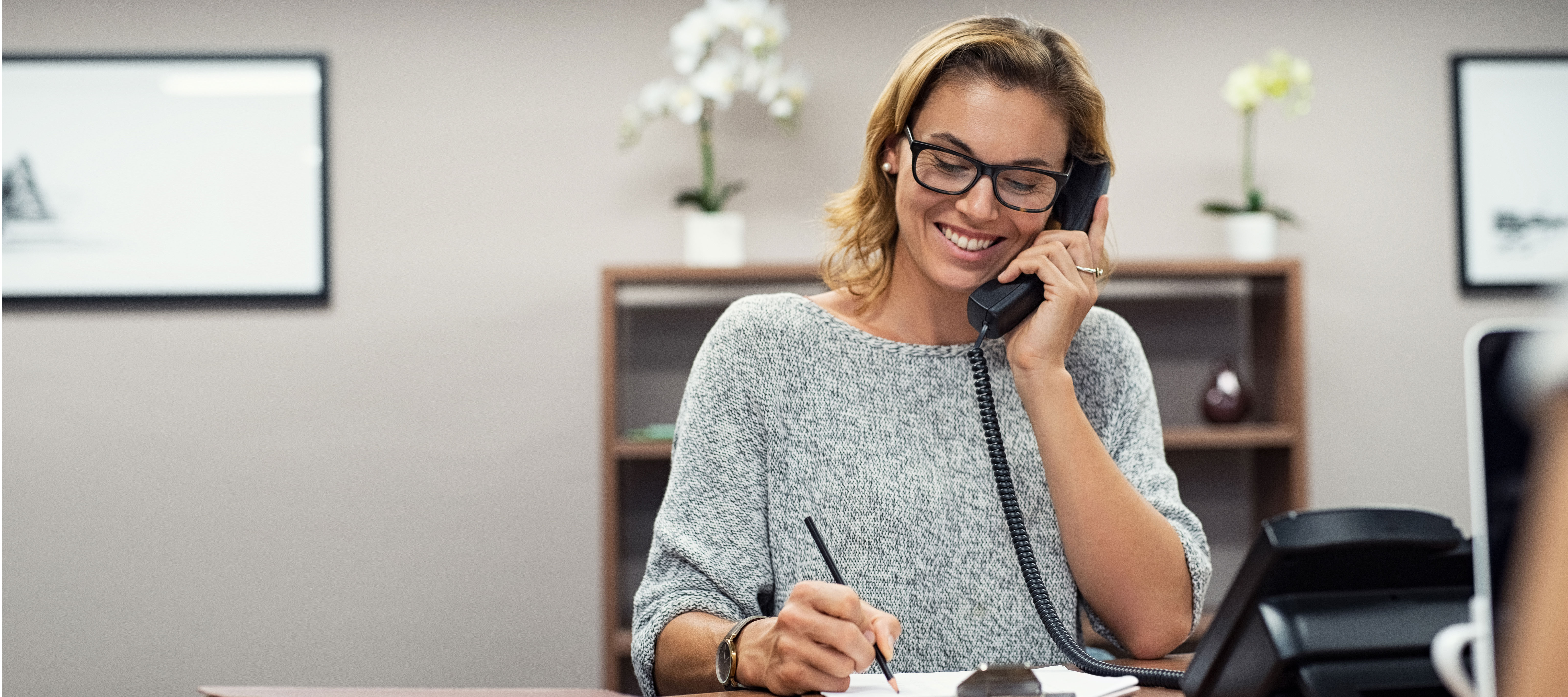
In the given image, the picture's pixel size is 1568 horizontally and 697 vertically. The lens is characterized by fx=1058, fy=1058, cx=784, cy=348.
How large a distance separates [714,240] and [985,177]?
1444 millimetres

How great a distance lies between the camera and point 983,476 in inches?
47.4

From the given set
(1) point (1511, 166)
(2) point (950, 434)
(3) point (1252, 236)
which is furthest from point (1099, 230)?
→ (1) point (1511, 166)

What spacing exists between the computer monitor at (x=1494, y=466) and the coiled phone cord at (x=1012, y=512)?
59 centimetres

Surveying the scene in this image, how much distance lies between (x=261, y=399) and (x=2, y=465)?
67 cm

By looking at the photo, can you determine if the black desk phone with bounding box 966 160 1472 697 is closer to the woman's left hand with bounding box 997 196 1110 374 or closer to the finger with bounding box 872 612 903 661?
the finger with bounding box 872 612 903 661

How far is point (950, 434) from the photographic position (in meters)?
1.23

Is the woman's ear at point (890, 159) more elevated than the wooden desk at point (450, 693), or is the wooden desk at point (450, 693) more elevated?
the woman's ear at point (890, 159)

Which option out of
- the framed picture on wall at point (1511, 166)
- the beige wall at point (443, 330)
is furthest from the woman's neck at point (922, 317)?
the framed picture on wall at point (1511, 166)

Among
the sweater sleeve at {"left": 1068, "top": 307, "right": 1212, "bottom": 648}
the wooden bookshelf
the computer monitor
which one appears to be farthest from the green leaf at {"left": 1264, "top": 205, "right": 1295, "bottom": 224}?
the computer monitor

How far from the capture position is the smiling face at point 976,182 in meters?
1.17

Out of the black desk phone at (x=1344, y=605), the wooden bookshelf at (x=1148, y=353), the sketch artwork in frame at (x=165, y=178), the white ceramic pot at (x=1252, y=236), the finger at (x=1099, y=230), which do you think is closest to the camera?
the black desk phone at (x=1344, y=605)

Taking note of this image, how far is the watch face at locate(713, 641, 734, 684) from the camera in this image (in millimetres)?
933

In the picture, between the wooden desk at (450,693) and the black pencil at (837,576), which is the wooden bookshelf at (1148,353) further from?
the wooden desk at (450,693)

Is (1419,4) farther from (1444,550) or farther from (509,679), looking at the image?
(509,679)
